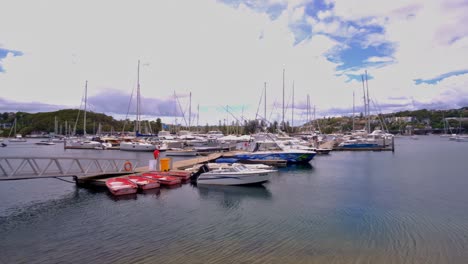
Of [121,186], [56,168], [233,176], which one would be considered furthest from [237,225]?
[56,168]

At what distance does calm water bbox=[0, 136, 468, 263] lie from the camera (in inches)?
504

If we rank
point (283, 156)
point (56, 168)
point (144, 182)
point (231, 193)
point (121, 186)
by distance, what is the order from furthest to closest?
point (283, 156)
point (56, 168)
point (144, 182)
point (231, 193)
point (121, 186)

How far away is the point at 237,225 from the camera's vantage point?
668 inches

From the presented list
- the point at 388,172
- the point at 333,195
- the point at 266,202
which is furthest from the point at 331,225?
the point at 388,172

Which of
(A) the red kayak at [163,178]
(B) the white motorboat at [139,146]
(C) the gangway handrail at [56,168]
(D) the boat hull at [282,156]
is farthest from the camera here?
(B) the white motorboat at [139,146]

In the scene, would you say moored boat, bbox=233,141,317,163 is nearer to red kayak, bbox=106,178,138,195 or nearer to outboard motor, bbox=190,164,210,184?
outboard motor, bbox=190,164,210,184

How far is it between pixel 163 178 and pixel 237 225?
13.6 m

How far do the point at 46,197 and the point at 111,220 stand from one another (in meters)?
9.77

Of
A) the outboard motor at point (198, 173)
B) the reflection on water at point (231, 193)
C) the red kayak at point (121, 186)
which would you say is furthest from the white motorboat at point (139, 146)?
the reflection on water at point (231, 193)

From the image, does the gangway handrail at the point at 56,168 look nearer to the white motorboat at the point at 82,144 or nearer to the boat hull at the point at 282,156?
the boat hull at the point at 282,156

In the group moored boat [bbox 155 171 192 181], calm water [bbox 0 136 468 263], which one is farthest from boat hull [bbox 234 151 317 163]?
calm water [bbox 0 136 468 263]

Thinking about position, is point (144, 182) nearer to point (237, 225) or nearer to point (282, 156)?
point (237, 225)

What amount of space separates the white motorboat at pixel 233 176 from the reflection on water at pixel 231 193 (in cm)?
49

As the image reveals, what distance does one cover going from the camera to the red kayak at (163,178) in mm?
28056
